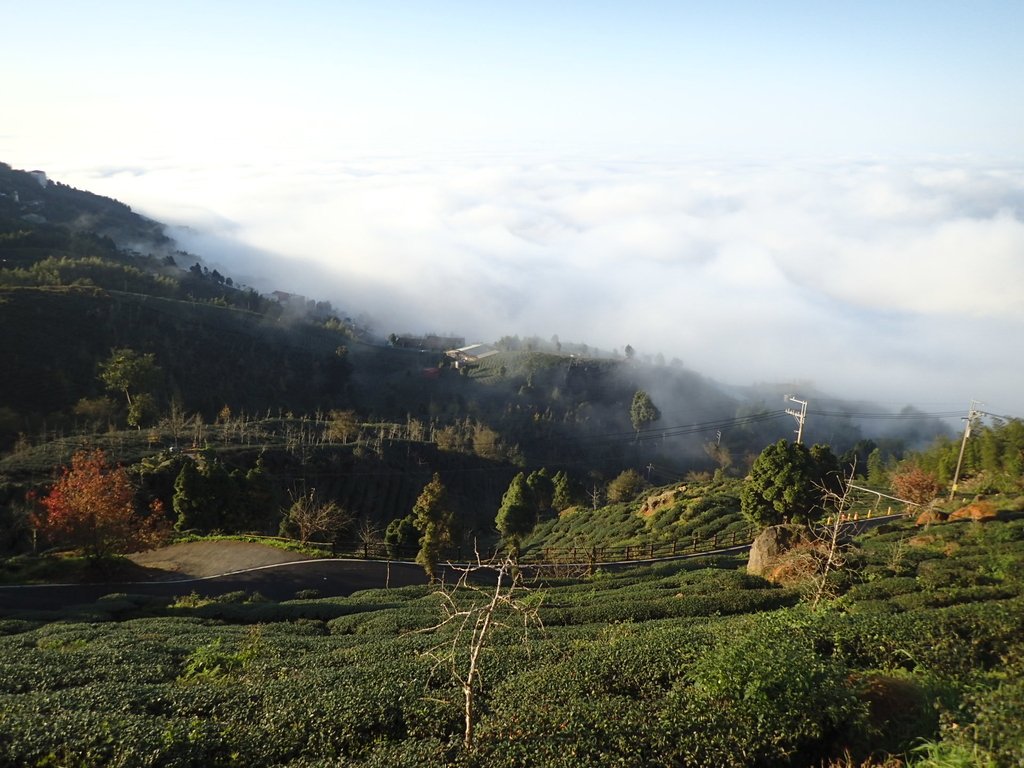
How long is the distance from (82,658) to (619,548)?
1261 inches

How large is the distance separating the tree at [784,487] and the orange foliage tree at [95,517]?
108ft

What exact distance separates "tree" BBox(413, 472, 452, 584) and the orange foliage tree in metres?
13.6

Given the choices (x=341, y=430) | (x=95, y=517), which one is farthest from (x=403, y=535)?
(x=341, y=430)

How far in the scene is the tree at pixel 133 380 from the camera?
192ft

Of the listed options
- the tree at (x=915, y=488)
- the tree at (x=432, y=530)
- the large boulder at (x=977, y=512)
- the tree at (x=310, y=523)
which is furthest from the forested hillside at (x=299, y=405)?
the large boulder at (x=977, y=512)

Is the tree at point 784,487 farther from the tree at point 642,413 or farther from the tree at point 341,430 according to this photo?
the tree at point 642,413

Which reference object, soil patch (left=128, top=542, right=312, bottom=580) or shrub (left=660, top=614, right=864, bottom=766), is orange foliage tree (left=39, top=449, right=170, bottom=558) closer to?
soil patch (left=128, top=542, right=312, bottom=580)

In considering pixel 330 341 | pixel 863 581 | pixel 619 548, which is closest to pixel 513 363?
pixel 330 341

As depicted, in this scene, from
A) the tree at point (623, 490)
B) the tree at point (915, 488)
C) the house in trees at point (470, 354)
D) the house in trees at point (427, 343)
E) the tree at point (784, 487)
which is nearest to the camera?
the tree at point (784, 487)

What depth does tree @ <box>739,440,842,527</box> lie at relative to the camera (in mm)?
34469

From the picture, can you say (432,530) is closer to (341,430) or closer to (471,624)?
(471,624)

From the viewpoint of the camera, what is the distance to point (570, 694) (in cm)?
958

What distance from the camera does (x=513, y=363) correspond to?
12812 centimetres

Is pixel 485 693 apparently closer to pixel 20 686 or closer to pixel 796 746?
pixel 796 746
